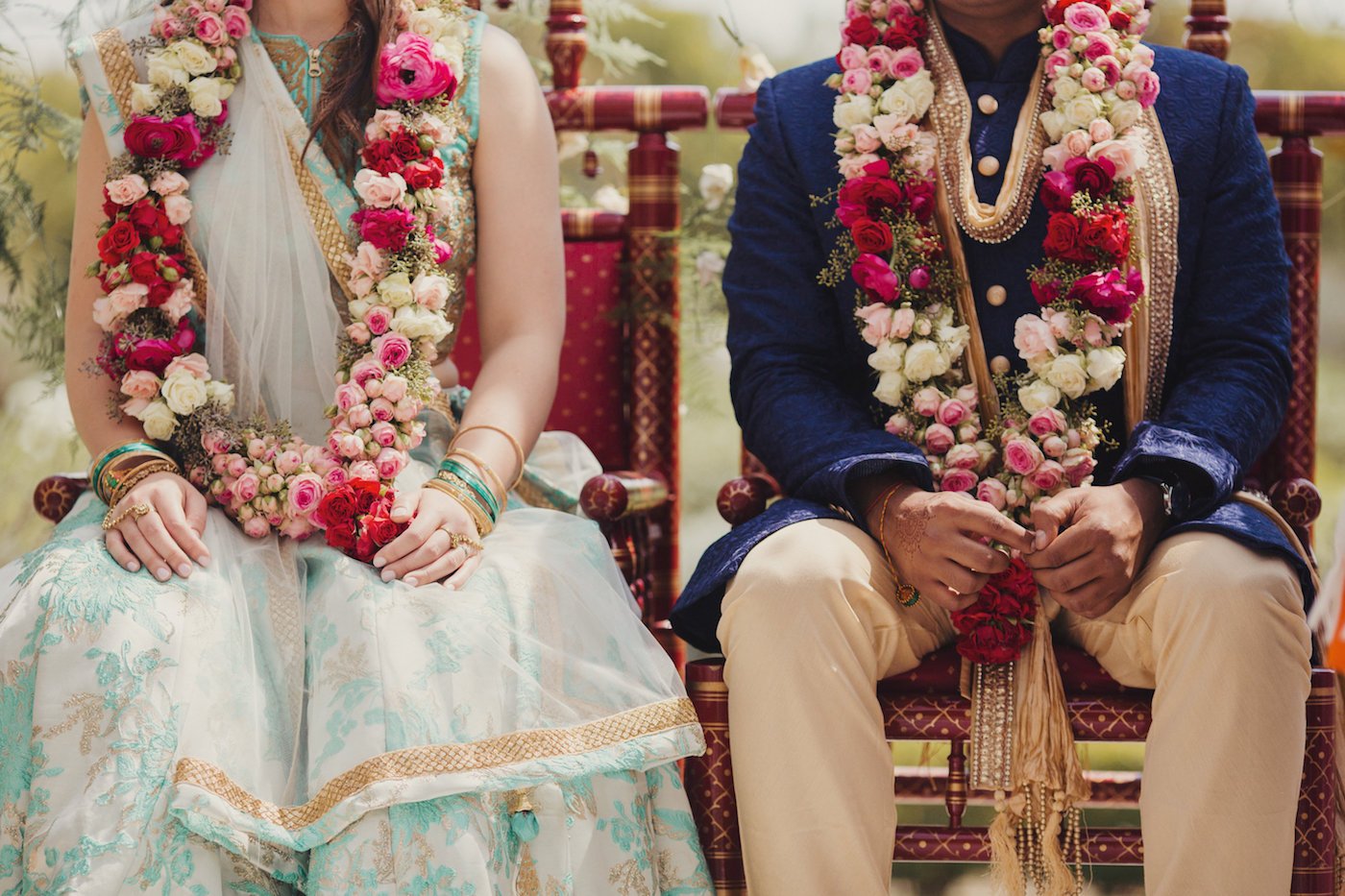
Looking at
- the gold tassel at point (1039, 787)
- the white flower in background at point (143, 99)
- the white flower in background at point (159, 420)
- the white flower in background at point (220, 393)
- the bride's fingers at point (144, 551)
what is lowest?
the gold tassel at point (1039, 787)

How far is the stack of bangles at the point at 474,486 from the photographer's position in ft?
9.04

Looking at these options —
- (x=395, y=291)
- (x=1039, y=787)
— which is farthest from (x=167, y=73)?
(x=1039, y=787)

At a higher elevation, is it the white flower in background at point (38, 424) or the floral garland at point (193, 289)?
the floral garland at point (193, 289)

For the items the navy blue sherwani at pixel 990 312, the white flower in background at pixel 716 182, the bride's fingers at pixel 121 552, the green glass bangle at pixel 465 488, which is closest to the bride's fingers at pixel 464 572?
the green glass bangle at pixel 465 488

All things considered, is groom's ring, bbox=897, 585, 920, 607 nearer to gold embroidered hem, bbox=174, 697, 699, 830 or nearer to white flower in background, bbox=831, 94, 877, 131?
gold embroidered hem, bbox=174, 697, 699, 830

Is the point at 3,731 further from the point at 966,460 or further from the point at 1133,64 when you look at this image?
the point at 1133,64

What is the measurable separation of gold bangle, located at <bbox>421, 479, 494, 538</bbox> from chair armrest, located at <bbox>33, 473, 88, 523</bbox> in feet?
2.42

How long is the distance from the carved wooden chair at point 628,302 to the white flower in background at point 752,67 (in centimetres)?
13

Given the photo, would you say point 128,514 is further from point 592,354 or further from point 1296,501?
point 1296,501

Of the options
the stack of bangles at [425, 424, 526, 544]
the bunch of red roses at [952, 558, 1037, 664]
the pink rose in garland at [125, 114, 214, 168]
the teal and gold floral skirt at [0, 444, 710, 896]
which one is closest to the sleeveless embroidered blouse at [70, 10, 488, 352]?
the pink rose in garland at [125, 114, 214, 168]

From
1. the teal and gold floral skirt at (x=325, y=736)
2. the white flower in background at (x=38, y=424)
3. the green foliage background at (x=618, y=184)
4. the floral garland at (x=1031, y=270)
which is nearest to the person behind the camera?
the teal and gold floral skirt at (x=325, y=736)

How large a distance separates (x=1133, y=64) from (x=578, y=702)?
1611 millimetres

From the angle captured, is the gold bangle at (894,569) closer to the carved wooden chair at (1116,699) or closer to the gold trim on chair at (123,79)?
the carved wooden chair at (1116,699)

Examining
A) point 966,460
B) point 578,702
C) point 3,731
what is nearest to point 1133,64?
point 966,460
